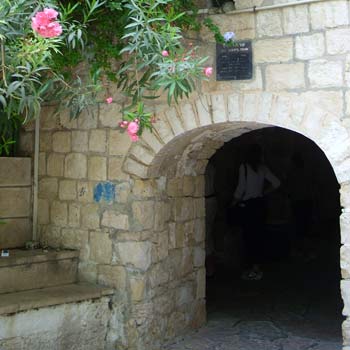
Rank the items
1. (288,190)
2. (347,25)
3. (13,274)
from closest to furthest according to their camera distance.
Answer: (347,25) < (13,274) < (288,190)

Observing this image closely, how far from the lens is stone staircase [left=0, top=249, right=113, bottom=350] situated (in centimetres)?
429

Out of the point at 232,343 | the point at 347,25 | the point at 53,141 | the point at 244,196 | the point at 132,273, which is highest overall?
the point at 347,25

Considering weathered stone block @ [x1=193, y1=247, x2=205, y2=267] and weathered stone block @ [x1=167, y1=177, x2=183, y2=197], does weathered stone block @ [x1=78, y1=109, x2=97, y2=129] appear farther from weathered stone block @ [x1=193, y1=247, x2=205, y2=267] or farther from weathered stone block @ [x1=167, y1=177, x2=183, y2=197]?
weathered stone block @ [x1=193, y1=247, x2=205, y2=267]

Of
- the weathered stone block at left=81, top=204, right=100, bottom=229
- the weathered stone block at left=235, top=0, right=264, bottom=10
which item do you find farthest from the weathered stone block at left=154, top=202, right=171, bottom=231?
the weathered stone block at left=235, top=0, right=264, bottom=10

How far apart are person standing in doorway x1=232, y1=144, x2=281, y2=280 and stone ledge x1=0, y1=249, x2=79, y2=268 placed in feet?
9.33

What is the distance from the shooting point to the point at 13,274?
4.63 m

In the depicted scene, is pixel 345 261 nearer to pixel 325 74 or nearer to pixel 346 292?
pixel 346 292

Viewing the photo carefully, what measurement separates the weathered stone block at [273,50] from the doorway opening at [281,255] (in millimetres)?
2440

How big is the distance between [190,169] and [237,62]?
132cm

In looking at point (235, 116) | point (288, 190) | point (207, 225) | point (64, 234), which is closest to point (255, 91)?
point (235, 116)

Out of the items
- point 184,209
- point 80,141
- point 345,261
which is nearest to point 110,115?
point 80,141

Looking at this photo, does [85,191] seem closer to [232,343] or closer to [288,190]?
[232,343]

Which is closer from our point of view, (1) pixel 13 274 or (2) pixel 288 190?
(1) pixel 13 274

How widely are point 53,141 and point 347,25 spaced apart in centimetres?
273
